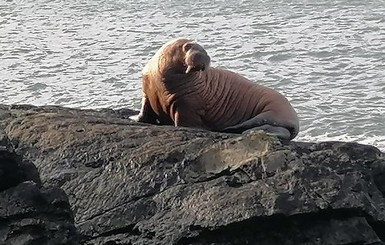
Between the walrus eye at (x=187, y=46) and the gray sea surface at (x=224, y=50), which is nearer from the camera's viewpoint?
the walrus eye at (x=187, y=46)

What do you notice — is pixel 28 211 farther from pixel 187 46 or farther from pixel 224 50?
pixel 224 50

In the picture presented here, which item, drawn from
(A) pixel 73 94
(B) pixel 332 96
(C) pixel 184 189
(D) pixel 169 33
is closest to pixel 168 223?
(C) pixel 184 189

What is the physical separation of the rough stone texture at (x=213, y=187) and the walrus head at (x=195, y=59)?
86 centimetres

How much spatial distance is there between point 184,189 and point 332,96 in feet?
23.6

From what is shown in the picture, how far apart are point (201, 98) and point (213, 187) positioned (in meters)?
1.85

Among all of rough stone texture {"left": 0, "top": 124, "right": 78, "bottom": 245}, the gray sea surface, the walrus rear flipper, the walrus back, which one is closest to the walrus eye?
the walrus back

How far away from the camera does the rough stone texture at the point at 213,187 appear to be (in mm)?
3807

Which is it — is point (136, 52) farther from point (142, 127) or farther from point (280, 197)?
point (280, 197)

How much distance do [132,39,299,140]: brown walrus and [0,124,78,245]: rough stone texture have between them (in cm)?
204

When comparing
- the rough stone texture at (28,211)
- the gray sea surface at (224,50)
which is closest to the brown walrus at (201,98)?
the rough stone texture at (28,211)

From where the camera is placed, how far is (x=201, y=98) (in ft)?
19.0

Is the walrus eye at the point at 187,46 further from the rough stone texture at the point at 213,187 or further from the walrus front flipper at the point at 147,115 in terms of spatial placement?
the rough stone texture at the point at 213,187

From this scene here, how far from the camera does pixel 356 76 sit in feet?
38.9

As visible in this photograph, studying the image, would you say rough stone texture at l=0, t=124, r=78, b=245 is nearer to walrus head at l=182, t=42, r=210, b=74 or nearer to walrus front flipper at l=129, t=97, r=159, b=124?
walrus head at l=182, t=42, r=210, b=74
